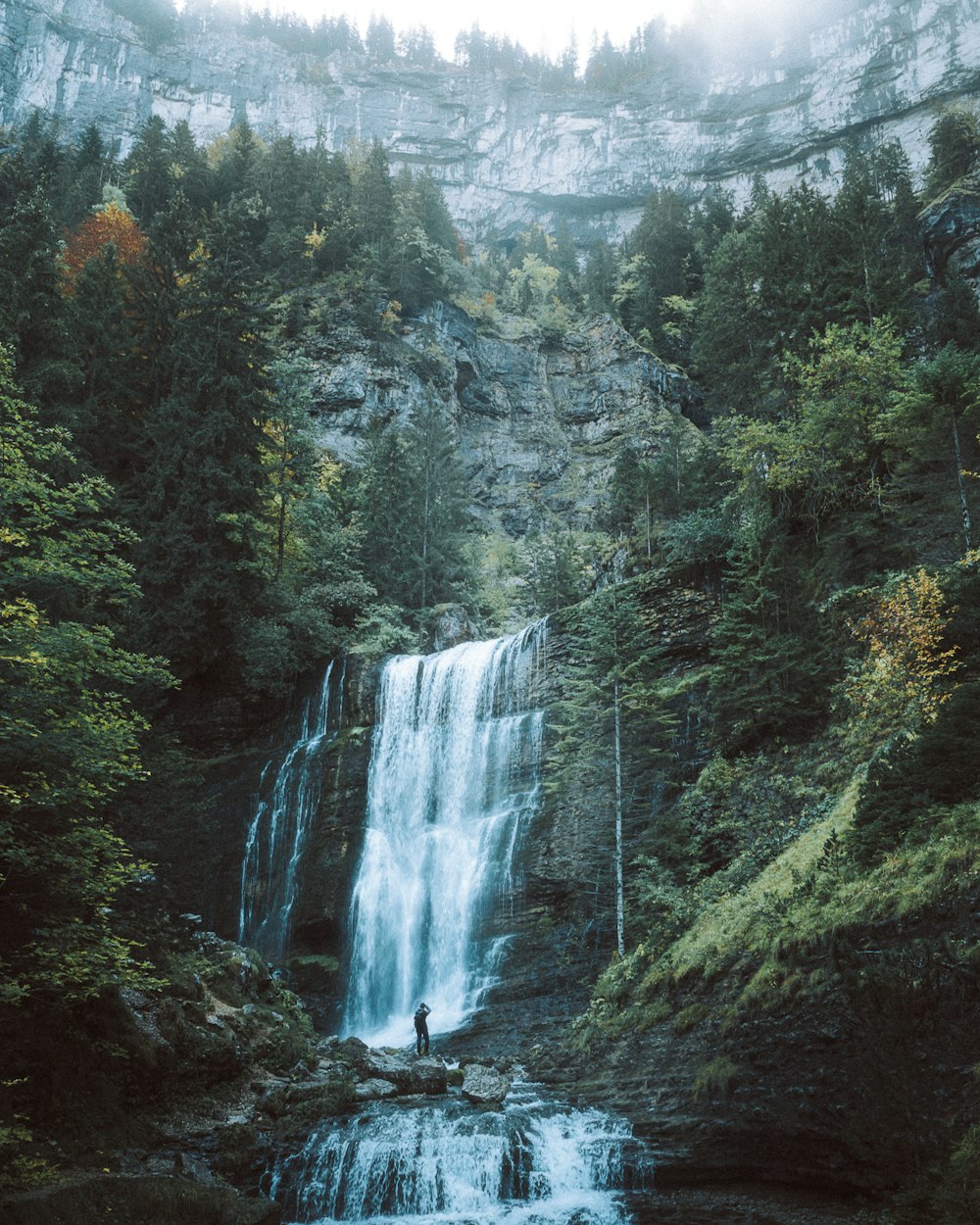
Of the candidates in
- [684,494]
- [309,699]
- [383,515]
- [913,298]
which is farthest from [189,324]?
[913,298]

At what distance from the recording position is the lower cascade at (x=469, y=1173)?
37.2 feet

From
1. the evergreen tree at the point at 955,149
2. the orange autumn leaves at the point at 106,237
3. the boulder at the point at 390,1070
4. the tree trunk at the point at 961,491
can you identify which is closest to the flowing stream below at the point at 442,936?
the boulder at the point at 390,1070

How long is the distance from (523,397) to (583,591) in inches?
960

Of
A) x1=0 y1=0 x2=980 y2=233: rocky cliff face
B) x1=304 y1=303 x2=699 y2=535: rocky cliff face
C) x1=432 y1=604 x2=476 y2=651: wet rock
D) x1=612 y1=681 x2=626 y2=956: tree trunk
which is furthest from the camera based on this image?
x1=0 y1=0 x2=980 y2=233: rocky cliff face

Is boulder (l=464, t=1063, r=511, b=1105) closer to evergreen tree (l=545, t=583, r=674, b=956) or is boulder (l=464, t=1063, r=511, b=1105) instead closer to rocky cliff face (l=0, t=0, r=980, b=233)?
evergreen tree (l=545, t=583, r=674, b=956)

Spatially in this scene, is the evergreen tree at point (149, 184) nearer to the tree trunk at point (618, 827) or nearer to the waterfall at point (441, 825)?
the waterfall at point (441, 825)

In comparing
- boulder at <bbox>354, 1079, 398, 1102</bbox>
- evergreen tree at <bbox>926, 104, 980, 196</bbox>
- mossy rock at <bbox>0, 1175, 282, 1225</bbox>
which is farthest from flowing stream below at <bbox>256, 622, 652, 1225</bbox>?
evergreen tree at <bbox>926, 104, 980, 196</bbox>

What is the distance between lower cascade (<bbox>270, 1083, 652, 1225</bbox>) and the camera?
1135cm

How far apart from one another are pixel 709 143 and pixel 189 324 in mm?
67967

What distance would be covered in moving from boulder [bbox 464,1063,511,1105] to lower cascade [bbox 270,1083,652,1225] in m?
1.41

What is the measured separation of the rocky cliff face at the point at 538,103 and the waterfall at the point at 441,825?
6455 centimetres

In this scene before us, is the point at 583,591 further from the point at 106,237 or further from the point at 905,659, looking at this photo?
the point at 106,237

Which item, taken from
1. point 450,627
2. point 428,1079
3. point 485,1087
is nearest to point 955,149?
point 450,627

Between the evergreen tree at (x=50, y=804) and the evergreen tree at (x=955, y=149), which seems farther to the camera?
the evergreen tree at (x=955, y=149)
